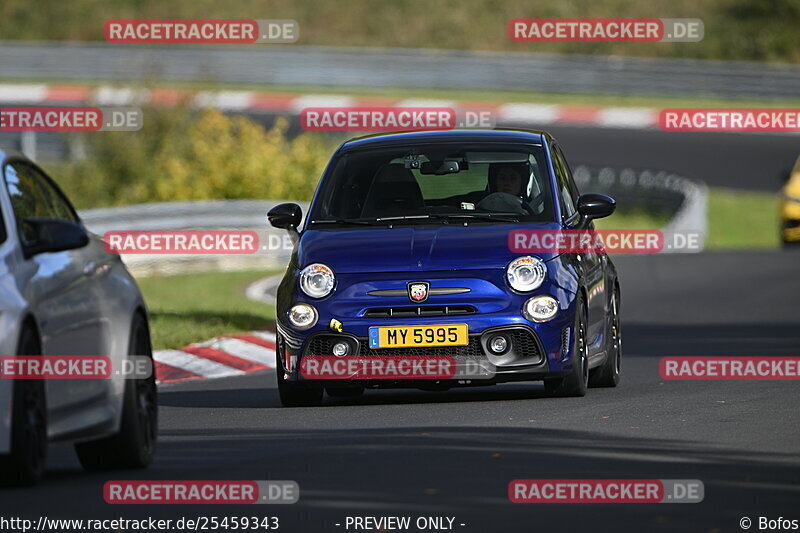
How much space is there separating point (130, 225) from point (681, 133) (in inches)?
759

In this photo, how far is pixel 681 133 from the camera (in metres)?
41.2

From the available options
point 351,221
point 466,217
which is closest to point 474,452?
point 466,217

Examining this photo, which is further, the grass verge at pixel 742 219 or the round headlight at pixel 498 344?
the grass verge at pixel 742 219

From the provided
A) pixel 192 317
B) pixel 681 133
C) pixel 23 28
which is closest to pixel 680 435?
pixel 192 317

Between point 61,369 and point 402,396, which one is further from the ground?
point 61,369

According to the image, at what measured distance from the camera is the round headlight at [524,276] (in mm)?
11273

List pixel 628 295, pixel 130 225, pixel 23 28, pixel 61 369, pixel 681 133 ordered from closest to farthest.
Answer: pixel 61 369
pixel 628 295
pixel 130 225
pixel 681 133
pixel 23 28

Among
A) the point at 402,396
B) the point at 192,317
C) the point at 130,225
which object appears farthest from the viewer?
the point at 130,225

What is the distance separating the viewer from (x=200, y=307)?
767 inches

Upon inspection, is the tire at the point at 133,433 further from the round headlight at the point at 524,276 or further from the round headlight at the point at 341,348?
the round headlight at the point at 524,276

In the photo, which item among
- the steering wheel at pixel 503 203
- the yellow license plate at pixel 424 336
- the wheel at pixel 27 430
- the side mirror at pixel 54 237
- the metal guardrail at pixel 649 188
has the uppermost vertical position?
the side mirror at pixel 54 237

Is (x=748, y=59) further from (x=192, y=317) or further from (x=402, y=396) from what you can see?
(x=402, y=396)

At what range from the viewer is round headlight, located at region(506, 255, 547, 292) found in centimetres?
1127

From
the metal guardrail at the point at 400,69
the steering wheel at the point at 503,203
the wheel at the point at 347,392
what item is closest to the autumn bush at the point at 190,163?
the metal guardrail at the point at 400,69
